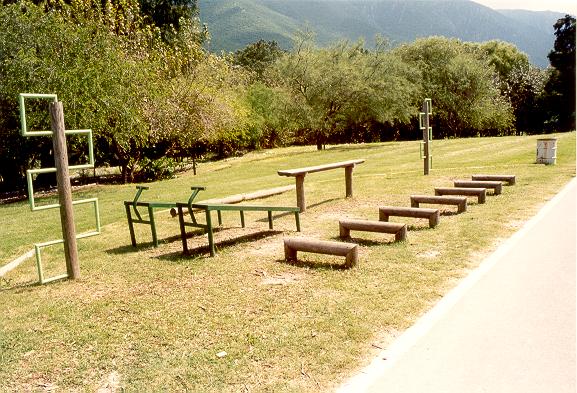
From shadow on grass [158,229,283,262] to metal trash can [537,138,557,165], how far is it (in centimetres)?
1192

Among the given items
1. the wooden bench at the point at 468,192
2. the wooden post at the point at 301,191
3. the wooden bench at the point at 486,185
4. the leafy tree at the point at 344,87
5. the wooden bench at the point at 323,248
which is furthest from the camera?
the leafy tree at the point at 344,87

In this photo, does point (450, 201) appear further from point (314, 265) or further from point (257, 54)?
point (257, 54)

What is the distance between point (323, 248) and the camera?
6996 millimetres

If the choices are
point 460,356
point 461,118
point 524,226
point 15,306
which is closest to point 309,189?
point 524,226

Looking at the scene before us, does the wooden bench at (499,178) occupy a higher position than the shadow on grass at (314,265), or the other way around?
the wooden bench at (499,178)

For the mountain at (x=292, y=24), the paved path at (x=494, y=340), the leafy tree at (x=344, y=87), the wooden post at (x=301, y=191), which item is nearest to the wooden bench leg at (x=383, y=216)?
the wooden post at (x=301, y=191)

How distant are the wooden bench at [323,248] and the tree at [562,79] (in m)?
47.3

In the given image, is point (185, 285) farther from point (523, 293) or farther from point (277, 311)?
point (523, 293)

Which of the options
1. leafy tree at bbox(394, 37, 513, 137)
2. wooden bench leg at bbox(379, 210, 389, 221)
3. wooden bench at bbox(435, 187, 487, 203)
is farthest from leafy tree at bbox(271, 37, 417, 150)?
wooden bench leg at bbox(379, 210, 389, 221)

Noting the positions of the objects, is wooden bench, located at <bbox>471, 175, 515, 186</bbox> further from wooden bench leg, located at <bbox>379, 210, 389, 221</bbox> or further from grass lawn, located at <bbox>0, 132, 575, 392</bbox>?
wooden bench leg, located at <bbox>379, 210, 389, 221</bbox>

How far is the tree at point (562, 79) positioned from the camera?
4709 cm

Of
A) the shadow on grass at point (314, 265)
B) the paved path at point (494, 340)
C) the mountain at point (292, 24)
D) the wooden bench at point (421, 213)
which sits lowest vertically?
the paved path at point (494, 340)

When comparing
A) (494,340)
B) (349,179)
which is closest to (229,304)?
(494,340)

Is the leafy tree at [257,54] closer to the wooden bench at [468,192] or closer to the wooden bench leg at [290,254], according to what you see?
the wooden bench at [468,192]
